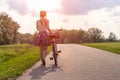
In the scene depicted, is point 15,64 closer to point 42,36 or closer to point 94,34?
point 42,36

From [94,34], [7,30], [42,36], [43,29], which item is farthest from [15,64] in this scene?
[94,34]

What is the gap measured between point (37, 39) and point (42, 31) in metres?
0.43

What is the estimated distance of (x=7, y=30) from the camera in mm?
108312

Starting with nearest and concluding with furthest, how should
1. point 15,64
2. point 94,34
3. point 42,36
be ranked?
point 42,36 → point 15,64 → point 94,34

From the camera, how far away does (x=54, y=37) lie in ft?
48.9

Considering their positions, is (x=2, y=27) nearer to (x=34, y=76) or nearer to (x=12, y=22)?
(x=12, y=22)

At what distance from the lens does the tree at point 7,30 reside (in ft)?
342

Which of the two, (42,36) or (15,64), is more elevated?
(42,36)

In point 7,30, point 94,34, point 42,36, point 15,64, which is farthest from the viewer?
point 94,34

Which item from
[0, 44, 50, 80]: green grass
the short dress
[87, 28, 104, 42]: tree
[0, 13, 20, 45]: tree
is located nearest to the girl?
the short dress

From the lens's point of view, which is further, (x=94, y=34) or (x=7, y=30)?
(x=94, y=34)

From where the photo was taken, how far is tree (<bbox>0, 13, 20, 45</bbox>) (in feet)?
342

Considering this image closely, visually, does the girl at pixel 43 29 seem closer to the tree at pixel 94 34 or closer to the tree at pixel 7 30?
the tree at pixel 7 30

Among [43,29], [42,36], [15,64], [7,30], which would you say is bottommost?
[15,64]
